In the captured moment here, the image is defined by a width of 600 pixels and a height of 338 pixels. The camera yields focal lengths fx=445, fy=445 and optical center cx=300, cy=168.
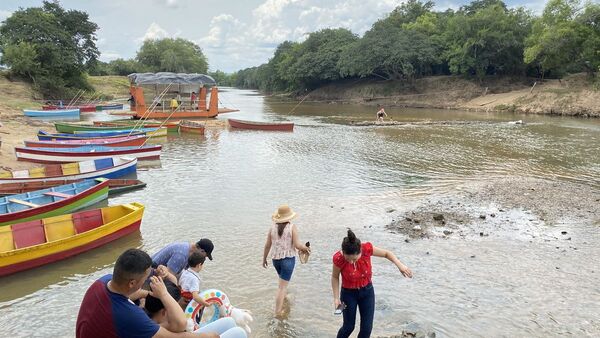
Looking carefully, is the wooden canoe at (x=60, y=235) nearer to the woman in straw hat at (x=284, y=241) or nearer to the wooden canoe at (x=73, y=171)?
the wooden canoe at (x=73, y=171)

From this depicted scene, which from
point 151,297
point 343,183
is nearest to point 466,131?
point 343,183

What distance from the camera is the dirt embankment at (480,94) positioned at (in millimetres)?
46344

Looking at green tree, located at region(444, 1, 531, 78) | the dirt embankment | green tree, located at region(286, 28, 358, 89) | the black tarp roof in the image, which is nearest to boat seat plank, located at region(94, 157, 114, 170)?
the black tarp roof

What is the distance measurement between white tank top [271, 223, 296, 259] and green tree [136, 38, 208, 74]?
10170 centimetres

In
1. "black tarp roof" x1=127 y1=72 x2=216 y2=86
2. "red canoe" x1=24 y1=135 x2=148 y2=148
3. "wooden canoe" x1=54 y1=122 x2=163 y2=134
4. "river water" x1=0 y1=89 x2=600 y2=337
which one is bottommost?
"river water" x1=0 y1=89 x2=600 y2=337

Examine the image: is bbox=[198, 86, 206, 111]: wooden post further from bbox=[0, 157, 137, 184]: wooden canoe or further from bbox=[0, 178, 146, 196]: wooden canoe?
bbox=[0, 178, 146, 196]: wooden canoe

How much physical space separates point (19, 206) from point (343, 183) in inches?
422

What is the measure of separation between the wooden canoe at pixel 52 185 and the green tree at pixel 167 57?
91.5 m

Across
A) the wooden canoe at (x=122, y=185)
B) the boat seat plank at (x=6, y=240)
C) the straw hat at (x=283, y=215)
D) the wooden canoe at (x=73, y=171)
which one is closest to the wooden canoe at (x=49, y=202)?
the wooden canoe at (x=122, y=185)

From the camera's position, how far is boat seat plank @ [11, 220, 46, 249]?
9.53 m

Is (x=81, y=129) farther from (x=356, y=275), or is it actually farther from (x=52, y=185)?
(x=356, y=275)

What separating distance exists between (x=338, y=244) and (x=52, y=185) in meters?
9.90

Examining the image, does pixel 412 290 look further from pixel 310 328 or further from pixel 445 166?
pixel 445 166

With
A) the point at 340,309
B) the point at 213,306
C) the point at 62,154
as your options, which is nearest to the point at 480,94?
the point at 62,154
